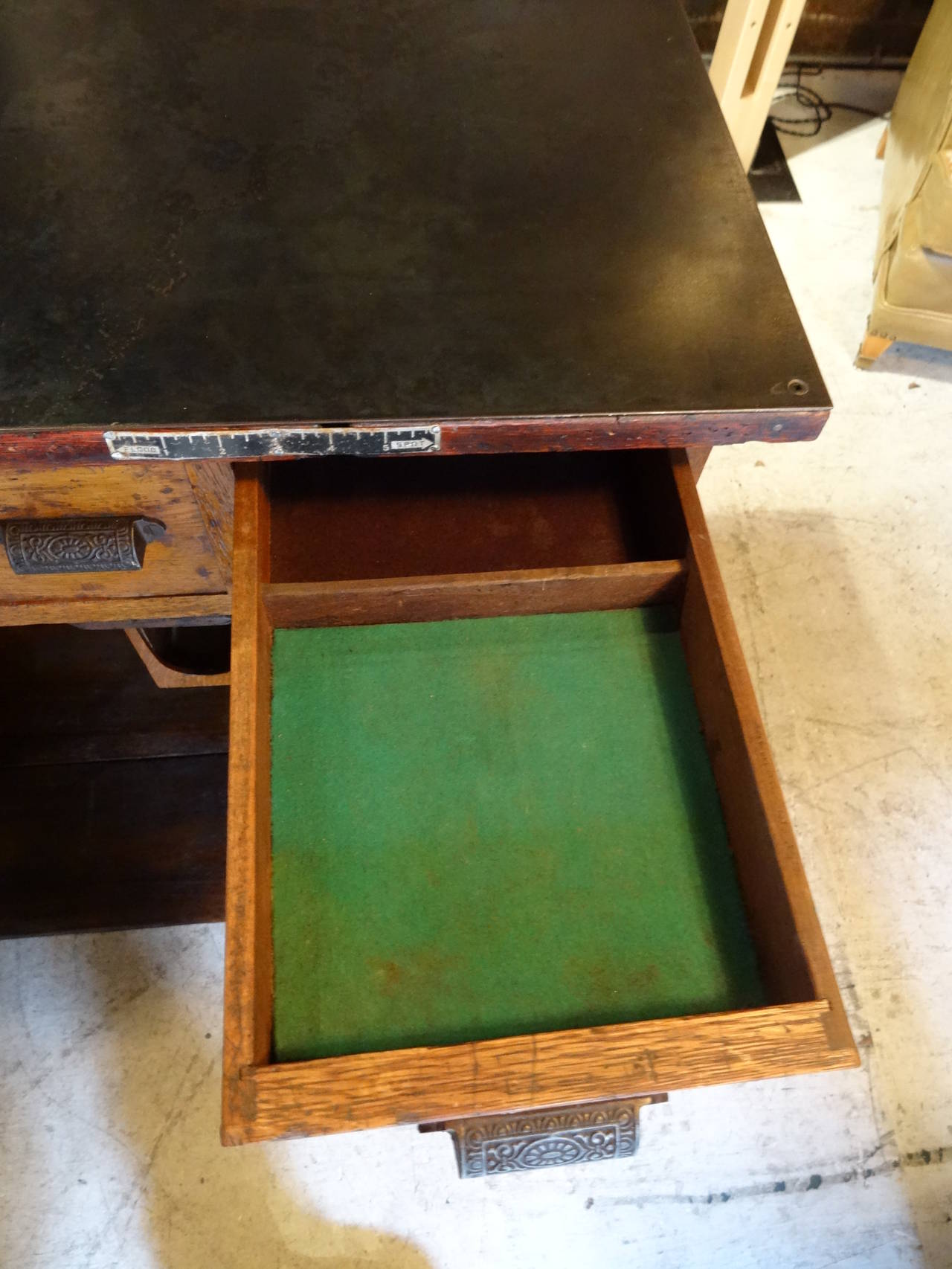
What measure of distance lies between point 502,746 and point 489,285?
356mm

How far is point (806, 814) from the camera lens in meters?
1.22

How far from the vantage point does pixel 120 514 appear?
708 mm

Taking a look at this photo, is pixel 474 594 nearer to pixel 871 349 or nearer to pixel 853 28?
pixel 871 349

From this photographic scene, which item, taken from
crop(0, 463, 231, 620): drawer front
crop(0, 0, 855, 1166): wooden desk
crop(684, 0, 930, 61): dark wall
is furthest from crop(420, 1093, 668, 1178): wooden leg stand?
crop(684, 0, 930, 61): dark wall

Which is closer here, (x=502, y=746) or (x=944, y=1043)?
(x=502, y=746)

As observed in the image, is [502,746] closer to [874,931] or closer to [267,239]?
[267,239]

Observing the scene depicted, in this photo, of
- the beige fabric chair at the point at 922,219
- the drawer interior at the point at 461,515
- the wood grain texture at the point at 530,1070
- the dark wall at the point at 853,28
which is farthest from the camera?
the dark wall at the point at 853,28

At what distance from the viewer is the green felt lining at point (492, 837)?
610 mm

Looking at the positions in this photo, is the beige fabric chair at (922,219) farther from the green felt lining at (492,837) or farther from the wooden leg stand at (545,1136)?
the wooden leg stand at (545,1136)

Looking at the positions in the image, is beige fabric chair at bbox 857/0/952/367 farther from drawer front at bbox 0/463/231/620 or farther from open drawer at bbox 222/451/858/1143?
drawer front at bbox 0/463/231/620

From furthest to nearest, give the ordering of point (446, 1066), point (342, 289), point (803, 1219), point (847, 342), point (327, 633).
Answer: point (847, 342) < point (803, 1219) < point (327, 633) < point (342, 289) < point (446, 1066)

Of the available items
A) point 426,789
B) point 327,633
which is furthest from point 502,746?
point 327,633

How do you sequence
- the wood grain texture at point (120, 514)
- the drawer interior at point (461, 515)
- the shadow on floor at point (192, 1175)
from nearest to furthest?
the wood grain texture at point (120, 514) → the drawer interior at point (461, 515) → the shadow on floor at point (192, 1175)

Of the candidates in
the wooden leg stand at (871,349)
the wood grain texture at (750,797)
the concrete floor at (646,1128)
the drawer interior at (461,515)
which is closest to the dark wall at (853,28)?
the wooden leg stand at (871,349)
